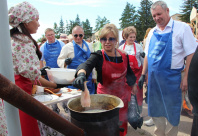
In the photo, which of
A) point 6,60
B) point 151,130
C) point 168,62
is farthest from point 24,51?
point 151,130

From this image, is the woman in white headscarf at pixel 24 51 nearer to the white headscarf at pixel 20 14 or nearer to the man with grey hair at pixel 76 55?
the white headscarf at pixel 20 14

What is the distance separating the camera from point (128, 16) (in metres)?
56.3

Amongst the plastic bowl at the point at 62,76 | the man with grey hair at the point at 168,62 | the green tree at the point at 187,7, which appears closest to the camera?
the plastic bowl at the point at 62,76

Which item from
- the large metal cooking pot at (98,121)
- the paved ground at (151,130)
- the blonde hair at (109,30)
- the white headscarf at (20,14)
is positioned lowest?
the paved ground at (151,130)

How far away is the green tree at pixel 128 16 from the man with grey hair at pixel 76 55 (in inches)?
2128

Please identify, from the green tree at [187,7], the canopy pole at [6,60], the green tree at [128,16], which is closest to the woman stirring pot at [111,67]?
the canopy pole at [6,60]

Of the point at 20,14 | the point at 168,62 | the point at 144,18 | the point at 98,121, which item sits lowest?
the point at 98,121

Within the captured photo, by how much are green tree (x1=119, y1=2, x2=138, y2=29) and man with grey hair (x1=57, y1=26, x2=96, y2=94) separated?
54059 millimetres

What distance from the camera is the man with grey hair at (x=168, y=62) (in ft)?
7.75

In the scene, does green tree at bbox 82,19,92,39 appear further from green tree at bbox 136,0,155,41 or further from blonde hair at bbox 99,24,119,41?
blonde hair at bbox 99,24,119,41

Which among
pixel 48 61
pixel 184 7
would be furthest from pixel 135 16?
pixel 48 61

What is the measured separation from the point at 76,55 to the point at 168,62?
6.17 ft

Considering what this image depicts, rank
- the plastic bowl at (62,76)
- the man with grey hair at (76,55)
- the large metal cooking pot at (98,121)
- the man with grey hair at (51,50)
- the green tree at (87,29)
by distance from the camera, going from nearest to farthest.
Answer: the large metal cooking pot at (98,121), the plastic bowl at (62,76), the man with grey hair at (76,55), the man with grey hair at (51,50), the green tree at (87,29)

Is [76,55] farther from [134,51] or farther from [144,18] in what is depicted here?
[144,18]
